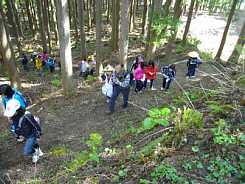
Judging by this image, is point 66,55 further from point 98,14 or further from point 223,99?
point 223,99

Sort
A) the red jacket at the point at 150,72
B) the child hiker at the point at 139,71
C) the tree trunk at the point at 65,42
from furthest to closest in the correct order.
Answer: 1. the red jacket at the point at 150,72
2. the child hiker at the point at 139,71
3. the tree trunk at the point at 65,42

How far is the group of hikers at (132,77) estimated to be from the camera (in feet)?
31.0

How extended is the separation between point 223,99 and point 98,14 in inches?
391

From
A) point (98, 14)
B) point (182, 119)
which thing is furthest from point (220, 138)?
point (98, 14)

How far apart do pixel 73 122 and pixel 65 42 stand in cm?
357

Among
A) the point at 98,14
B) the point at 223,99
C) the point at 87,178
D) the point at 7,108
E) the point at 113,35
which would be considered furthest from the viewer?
the point at 113,35

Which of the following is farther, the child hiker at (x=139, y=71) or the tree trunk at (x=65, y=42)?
the child hiker at (x=139, y=71)

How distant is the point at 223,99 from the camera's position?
597 cm

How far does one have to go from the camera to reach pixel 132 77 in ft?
38.7

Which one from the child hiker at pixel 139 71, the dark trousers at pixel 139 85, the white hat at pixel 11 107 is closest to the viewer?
the white hat at pixel 11 107

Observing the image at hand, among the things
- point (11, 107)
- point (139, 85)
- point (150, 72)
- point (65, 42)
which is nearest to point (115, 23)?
point (65, 42)

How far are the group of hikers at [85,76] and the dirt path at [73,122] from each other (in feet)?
1.19

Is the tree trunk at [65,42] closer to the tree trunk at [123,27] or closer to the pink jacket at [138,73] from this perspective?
the tree trunk at [123,27]

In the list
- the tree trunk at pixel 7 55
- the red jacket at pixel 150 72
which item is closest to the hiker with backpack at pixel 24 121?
the red jacket at pixel 150 72
